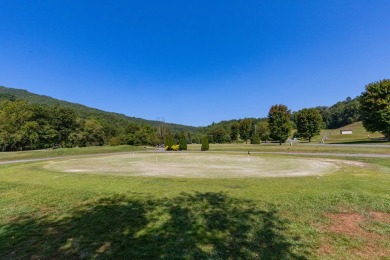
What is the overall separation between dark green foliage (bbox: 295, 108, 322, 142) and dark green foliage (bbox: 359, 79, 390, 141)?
14.4 metres

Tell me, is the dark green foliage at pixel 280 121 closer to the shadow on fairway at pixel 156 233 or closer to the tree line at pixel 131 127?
the tree line at pixel 131 127

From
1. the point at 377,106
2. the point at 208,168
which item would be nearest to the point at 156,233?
the point at 208,168

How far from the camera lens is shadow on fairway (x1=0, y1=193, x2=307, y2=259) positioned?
5.12 metres

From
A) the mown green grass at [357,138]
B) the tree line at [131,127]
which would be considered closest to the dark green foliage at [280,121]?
the tree line at [131,127]

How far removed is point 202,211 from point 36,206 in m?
5.56

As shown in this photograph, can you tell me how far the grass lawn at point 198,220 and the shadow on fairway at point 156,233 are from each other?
22 millimetres

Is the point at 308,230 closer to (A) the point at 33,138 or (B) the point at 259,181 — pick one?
(B) the point at 259,181

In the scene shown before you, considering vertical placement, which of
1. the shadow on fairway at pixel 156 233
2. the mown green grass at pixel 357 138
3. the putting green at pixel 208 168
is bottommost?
the shadow on fairway at pixel 156 233

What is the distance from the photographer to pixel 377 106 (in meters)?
43.6

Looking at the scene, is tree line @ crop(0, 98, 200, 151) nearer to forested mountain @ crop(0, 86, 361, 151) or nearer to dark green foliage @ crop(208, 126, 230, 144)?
forested mountain @ crop(0, 86, 361, 151)

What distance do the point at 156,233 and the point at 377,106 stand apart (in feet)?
165

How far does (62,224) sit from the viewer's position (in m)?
6.70

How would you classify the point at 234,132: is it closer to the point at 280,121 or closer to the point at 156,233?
the point at 280,121

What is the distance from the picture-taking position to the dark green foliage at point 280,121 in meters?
54.0
